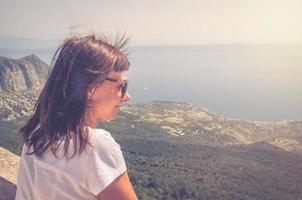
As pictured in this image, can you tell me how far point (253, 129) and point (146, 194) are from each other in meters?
102

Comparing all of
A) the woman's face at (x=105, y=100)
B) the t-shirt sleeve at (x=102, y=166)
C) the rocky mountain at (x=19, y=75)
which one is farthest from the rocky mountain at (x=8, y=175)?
the rocky mountain at (x=19, y=75)

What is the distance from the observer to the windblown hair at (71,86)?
1.82 meters

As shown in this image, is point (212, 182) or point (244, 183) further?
point (244, 183)

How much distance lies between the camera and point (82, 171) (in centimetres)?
166

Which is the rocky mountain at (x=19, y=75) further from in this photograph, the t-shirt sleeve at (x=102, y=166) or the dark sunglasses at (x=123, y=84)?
the t-shirt sleeve at (x=102, y=166)

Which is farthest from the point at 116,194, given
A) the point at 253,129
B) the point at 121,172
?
the point at 253,129

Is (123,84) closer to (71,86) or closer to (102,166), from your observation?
(71,86)

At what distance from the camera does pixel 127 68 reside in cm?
203

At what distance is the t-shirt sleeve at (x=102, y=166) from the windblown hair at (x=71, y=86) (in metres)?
0.13

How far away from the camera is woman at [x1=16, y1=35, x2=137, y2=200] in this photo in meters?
1.65

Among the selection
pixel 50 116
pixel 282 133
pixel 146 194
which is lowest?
pixel 282 133

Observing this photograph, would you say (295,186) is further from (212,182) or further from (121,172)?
(121,172)

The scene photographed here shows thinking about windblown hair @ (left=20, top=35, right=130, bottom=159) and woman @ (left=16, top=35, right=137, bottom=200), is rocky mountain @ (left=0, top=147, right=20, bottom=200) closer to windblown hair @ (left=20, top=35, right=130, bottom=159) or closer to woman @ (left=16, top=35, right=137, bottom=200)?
woman @ (left=16, top=35, right=137, bottom=200)

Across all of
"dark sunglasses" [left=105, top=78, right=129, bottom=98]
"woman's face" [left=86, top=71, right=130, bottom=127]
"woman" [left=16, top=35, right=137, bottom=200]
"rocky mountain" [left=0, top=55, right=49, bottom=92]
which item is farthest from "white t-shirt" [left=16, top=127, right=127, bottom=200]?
"rocky mountain" [left=0, top=55, right=49, bottom=92]
